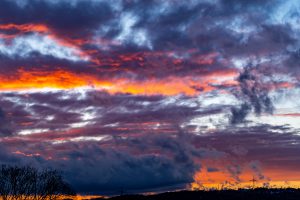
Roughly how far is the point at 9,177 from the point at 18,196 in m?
10.9

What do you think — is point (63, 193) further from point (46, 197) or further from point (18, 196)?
point (18, 196)

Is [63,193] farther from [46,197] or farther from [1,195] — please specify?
[1,195]

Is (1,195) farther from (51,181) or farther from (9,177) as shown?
(51,181)

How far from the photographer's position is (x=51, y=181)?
198 m

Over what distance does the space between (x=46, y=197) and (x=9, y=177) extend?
16.0 meters

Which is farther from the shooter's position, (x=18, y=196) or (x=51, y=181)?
(x=51, y=181)

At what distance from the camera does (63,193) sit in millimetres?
199125

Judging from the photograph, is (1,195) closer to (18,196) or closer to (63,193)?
(18,196)

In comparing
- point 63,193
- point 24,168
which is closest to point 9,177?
point 24,168

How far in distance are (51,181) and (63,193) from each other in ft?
22.5

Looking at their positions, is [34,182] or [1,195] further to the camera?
[34,182]

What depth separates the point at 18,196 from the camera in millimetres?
180250

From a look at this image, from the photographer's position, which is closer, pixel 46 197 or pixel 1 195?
pixel 1 195

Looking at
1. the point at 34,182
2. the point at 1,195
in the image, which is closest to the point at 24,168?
the point at 34,182
